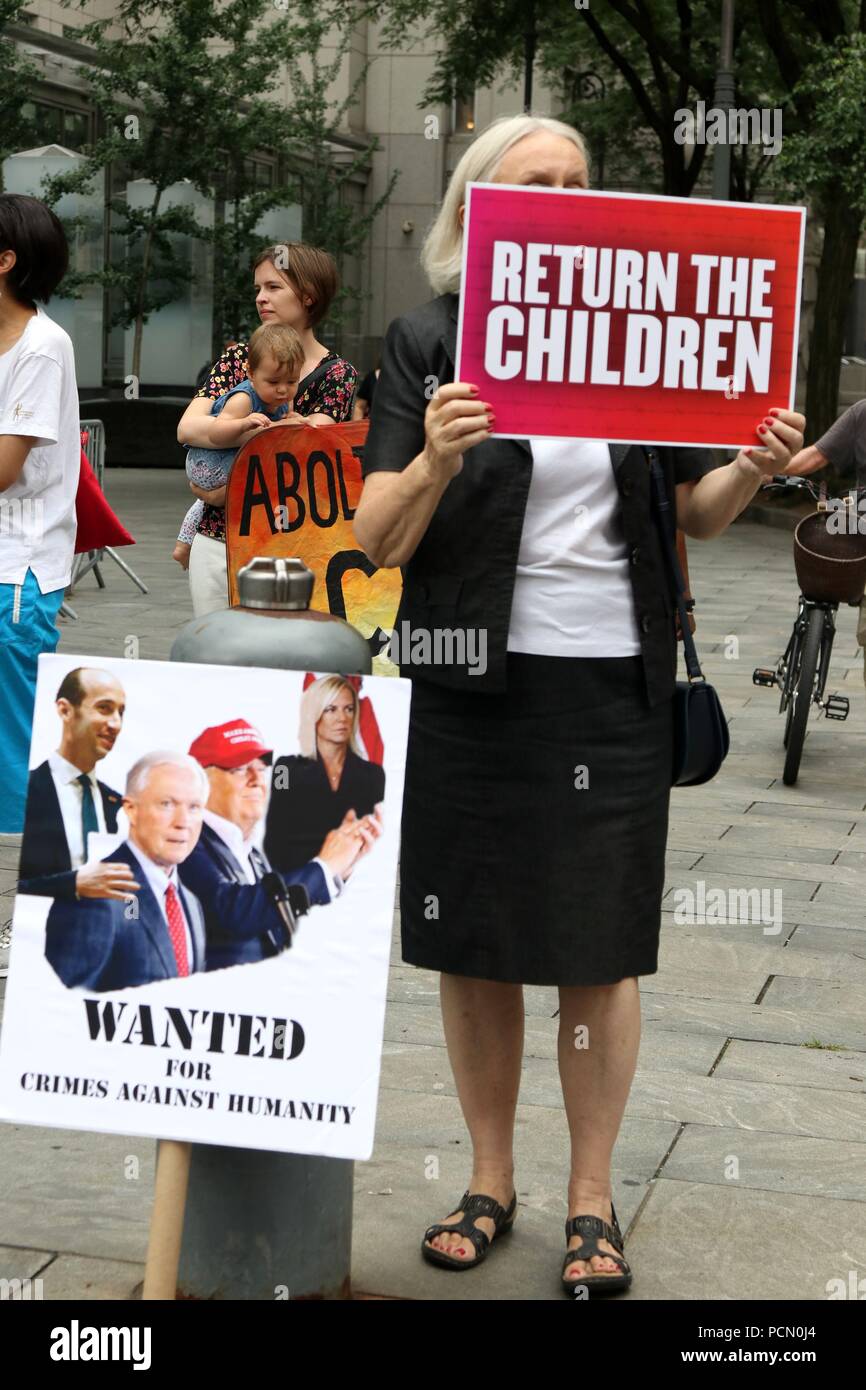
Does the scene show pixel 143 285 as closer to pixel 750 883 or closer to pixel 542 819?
pixel 750 883

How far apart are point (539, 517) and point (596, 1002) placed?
0.86 metres

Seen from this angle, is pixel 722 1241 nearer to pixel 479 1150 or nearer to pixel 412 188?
pixel 479 1150

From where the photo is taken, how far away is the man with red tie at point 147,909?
2.71 m

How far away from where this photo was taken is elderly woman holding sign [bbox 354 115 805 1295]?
307 centimetres

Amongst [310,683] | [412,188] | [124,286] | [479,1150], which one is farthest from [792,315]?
[412,188]

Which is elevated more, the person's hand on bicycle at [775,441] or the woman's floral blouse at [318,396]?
the person's hand on bicycle at [775,441]

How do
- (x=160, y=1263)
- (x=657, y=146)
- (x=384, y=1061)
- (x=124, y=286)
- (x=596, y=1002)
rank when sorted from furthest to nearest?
(x=657, y=146)
(x=124, y=286)
(x=384, y=1061)
(x=596, y=1002)
(x=160, y=1263)

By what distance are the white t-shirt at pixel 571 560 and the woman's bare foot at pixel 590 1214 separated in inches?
38.3

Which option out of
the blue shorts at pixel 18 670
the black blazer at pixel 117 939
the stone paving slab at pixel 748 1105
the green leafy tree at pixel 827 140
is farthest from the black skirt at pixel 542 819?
the green leafy tree at pixel 827 140

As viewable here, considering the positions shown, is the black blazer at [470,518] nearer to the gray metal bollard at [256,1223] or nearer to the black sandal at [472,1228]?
the gray metal bollard at [256,1223]

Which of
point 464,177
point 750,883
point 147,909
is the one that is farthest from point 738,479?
point 750,883

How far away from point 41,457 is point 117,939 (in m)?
2.32

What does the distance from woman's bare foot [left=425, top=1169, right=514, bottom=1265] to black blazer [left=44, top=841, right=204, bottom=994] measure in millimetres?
934

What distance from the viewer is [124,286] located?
2330 centimetres
